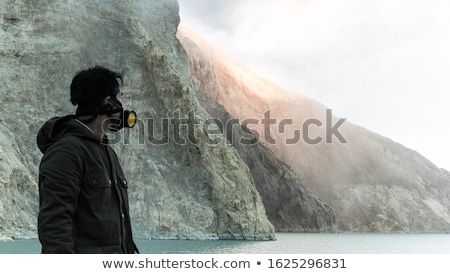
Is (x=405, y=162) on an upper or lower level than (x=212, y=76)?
lower

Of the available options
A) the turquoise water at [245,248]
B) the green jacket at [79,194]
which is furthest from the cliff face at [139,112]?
the green jacket at [79,194]

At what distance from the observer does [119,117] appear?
2.52 metres

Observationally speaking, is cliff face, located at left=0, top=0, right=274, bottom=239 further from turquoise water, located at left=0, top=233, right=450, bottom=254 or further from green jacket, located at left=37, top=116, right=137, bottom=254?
green jacket, located at left=37, top=116, right=137, bottom=254

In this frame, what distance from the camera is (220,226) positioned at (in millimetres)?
37188

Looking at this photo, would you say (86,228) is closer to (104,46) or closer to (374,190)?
(104,46)

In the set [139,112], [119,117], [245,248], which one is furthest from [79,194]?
[139,112]

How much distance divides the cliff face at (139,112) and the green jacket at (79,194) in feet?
99.9

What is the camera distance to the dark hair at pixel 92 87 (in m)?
2.45

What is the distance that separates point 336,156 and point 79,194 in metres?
107

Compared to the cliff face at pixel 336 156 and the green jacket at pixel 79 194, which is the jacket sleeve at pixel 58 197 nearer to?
the green jacket at pixel 79 194

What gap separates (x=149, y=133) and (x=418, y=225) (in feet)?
218

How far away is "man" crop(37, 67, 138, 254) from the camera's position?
7.09 ft

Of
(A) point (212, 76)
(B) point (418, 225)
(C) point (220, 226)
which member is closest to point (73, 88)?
(C) point (220, 226)
